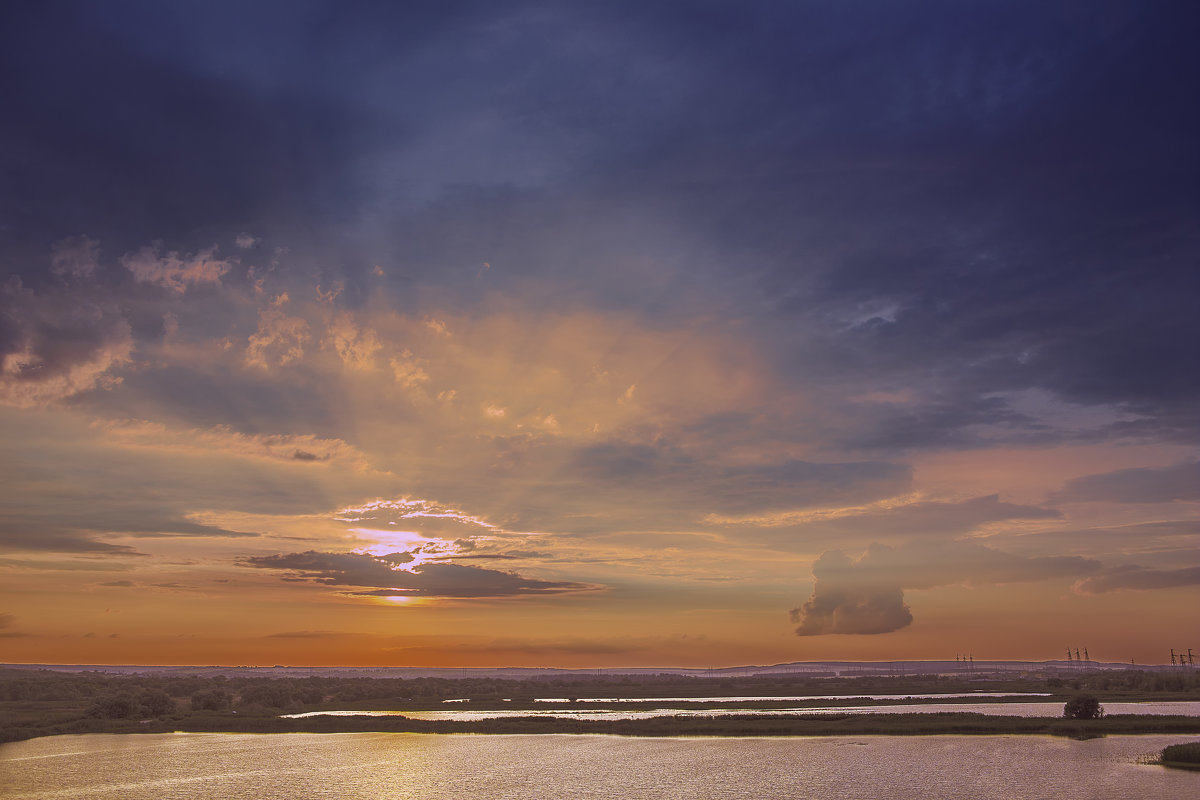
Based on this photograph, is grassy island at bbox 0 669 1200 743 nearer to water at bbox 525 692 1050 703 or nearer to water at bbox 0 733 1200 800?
water at bbox 525 692 1050 703

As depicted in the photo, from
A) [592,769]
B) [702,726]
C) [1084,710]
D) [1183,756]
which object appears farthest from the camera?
[702,726]

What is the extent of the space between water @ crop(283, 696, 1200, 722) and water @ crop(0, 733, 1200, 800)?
29380 mm

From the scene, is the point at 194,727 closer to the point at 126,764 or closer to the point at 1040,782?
the point at 126,764

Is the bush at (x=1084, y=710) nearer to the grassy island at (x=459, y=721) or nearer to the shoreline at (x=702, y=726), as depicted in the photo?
the grassy island at (x=459, y=721)

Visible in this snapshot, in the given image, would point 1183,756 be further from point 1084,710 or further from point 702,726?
point 702,726

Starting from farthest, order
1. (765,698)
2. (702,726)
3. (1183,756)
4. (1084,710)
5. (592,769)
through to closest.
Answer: (765,698) < (702,726) < (1084,710) < (592,769) < (1183,756)

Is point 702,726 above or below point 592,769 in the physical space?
below

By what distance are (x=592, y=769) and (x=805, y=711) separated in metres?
65.7

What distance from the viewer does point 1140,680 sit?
567ft

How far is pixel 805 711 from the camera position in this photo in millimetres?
119312

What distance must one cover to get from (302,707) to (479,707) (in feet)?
97.3

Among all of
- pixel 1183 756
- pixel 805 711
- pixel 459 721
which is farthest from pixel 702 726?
pixel 1183 756

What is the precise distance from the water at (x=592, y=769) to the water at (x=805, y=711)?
29380 mm

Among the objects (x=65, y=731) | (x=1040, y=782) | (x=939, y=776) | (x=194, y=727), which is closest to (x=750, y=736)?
(x=939, y=776)
